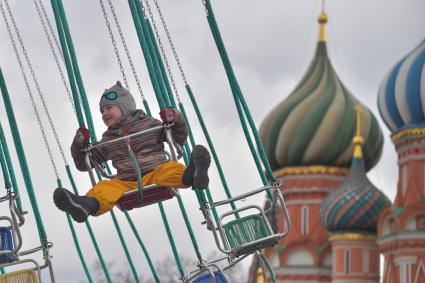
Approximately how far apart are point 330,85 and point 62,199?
31513 mm

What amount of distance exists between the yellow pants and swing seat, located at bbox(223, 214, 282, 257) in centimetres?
46

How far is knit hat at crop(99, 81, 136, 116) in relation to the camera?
7879 millimetres

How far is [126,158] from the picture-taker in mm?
7746

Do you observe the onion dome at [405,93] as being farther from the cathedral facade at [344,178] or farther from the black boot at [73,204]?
the black boot at [73,204]

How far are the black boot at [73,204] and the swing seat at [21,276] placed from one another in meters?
0.34

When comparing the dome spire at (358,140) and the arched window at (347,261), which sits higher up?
the dome spire at (358,140)

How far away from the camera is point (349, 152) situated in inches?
1478

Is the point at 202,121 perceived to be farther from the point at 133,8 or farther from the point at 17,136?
the point at 17,136

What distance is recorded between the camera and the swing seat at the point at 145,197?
762 cm

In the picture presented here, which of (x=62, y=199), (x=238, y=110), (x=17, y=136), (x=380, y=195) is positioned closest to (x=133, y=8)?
(x=238, y=110)

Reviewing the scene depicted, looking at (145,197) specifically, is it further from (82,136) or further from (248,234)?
(248,234)

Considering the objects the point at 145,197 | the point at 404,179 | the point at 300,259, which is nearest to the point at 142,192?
the point at 145,197

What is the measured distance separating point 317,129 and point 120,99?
97.3ft

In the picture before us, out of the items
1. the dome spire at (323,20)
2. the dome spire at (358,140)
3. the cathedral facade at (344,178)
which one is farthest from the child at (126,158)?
the dome spire at (323,20)
